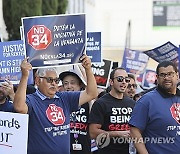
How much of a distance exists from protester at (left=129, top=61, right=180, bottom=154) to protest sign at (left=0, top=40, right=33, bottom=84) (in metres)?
1.88

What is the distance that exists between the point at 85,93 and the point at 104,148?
858 millimetres

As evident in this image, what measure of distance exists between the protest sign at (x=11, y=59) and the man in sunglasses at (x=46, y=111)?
118cm

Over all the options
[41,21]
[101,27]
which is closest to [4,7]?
[41,21]

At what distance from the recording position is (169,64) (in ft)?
21.5

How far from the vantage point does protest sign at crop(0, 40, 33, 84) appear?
767cm

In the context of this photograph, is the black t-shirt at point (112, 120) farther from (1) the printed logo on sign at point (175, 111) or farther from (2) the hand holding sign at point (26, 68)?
(2) the hand holding sign at point (26, 68)

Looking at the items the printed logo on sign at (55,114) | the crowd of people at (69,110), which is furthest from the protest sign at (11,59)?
the printed logo on sign at (55,114)

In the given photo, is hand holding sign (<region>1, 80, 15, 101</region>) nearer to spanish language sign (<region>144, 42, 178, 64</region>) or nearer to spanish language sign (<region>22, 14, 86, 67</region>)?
spanish language sign (<region>22, 14, 86, 67</region>)

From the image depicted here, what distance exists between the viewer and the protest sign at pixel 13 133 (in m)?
6.03

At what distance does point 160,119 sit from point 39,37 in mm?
1439

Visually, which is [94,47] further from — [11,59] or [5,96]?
[5,96]

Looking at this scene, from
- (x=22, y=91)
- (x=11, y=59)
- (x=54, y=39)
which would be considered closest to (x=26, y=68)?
(x=22, y=91)

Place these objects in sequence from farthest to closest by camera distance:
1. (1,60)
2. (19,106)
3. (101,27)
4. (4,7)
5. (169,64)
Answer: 1. (101,27)
2. (4,7)
3. (1,60)
4. (169,64)
5. (19,106)

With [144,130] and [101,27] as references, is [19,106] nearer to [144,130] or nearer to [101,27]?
[144,130]
